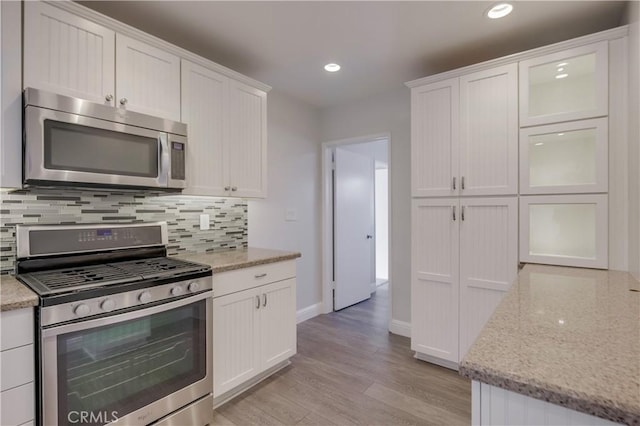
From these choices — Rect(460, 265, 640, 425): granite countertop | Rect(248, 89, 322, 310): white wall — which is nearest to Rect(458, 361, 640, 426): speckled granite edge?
Rect(460, 265, 640, 425): granite countertop

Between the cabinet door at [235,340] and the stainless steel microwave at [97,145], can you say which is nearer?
the stainless steel microwave at [97,145]

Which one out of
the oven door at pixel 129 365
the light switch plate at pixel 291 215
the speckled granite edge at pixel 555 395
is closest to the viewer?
the speckled granite edge at pixel 555 395

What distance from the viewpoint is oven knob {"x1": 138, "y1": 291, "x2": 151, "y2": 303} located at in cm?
153

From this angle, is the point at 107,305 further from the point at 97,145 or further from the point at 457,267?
the point at 457,267

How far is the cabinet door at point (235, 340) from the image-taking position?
194 centimetres

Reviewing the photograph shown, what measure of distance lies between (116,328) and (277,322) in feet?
3.71

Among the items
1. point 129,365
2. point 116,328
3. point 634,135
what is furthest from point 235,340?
point 634,135

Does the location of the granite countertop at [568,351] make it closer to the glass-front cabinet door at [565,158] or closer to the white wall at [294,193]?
the glass-front cabinet door at [565,158]

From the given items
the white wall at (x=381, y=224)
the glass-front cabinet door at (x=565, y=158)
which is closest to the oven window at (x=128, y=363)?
the glass-front cabinet door at (x=565, y=158)

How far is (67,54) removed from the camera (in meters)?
1.61

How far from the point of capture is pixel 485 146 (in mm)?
2289

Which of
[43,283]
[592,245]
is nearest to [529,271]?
[592,245]

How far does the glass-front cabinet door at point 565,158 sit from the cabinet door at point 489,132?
0.08m

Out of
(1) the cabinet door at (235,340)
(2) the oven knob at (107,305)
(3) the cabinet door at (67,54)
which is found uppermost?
(3) the cabinet door at (67,54)
